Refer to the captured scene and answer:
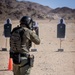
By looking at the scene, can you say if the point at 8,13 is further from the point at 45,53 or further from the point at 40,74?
the point at 40,74

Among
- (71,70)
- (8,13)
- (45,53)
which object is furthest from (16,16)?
A: (71,70)

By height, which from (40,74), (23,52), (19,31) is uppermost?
(19,31)

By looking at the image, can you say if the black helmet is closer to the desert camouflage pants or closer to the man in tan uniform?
the man in tan uniform

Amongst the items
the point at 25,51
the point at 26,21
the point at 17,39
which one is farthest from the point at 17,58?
the point at 26,21

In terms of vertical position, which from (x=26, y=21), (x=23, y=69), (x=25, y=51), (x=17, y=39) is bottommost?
(x=23, y=69)

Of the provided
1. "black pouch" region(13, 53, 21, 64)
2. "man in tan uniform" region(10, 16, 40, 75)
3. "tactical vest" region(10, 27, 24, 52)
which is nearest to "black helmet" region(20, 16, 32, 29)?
"man in tan uniform" region(10, 16, 40, 75)

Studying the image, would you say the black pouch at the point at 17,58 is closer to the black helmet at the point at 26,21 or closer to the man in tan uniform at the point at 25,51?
the man in tan uniform at the point at 25,51

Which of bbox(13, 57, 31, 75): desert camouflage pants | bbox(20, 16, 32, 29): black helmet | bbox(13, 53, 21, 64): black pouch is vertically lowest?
bbox(13, 57, 31, 75): desert camouflage pants

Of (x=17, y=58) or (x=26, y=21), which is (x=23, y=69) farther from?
(x=26, y=21)

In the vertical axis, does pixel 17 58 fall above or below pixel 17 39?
below

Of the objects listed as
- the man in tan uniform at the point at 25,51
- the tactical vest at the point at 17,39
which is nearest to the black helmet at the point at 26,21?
the man in tan uniform at the point at 25,51

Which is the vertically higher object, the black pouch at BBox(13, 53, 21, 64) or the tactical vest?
the tactical vest

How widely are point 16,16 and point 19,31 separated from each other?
5990cm

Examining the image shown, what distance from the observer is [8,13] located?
6862 cm
